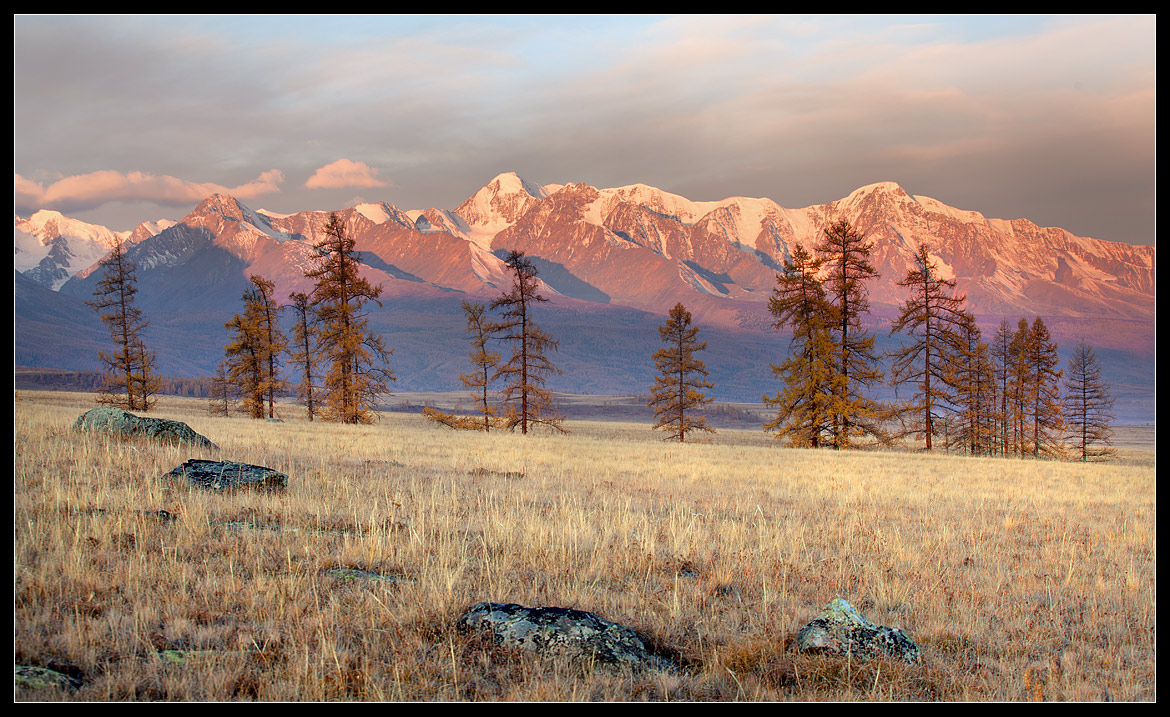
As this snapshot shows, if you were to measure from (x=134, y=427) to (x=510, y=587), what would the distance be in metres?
11.8

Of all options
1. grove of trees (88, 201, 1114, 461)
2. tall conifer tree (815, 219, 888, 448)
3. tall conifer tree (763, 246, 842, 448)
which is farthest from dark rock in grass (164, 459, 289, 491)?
tall conifer tree (815, 219, 888, 448)

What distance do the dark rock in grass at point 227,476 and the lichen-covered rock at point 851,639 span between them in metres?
7.93

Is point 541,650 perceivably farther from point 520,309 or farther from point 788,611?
point 520,309

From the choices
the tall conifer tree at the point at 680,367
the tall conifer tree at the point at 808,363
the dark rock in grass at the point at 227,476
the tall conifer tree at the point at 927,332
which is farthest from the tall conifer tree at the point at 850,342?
the dark rock in grass at the point at 227,476

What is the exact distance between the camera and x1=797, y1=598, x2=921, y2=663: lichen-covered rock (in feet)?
16.3

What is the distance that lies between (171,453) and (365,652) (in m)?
9.89

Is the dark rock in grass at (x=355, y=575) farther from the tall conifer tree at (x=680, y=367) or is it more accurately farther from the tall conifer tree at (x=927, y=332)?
the tall conifer tree at (x=680, y=367)

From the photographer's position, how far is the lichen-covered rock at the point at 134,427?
46.3 ft

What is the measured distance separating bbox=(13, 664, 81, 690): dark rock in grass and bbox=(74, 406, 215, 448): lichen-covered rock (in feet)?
36.8

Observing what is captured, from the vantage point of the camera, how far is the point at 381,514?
359 inches

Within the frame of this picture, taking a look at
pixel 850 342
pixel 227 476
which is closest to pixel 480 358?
pixel 850 342

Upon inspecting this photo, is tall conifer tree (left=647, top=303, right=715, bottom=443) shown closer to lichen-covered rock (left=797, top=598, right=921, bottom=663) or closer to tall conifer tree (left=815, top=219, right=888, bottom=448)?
tall conifer tree (left=815, top=219, right=888, bottom=448)

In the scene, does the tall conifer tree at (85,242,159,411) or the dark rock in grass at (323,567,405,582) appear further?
the tall conifer tree at (85,242,159,411)

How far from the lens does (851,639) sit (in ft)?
16.5
